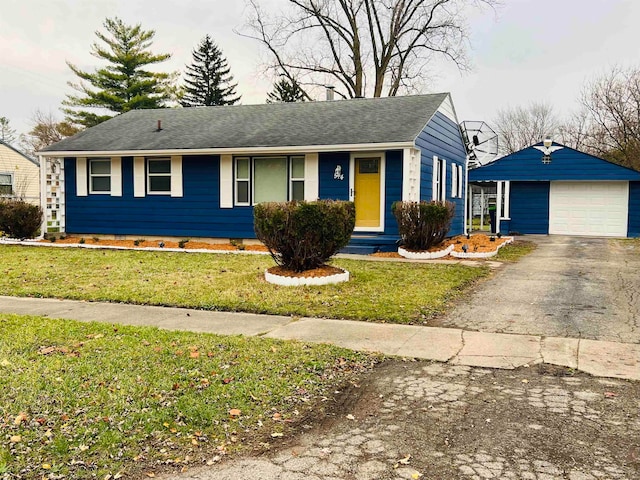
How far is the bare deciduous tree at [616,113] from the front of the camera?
28.0 meters

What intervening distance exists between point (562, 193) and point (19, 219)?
18.9 metres

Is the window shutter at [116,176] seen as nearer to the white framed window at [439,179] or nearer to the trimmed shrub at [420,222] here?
the trimmed shrub at [420,222]

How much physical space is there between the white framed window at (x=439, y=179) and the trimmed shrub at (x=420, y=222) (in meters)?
3.18

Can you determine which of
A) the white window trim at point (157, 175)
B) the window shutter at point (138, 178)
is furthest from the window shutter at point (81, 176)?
the white window trim at point (157, 175)

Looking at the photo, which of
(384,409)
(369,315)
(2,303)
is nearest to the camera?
(384,409)

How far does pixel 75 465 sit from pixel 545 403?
3078 mm

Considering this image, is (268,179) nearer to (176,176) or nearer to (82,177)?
(176,176)

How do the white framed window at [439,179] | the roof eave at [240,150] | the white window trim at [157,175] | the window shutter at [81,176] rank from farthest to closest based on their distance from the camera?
the window shutter at [81,176] < the white window trim at [157,175] < the white framed window at [439,179] < the roof eave at [240,150]

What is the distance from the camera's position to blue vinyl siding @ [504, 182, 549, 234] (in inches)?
903

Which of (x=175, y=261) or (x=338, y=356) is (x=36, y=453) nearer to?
(x=338, y=356)

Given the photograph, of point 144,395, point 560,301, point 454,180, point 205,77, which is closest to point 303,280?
point 560,301

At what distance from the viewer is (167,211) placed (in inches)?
658

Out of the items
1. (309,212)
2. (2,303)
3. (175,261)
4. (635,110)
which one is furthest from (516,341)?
(635,110)

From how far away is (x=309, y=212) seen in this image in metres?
9.18
